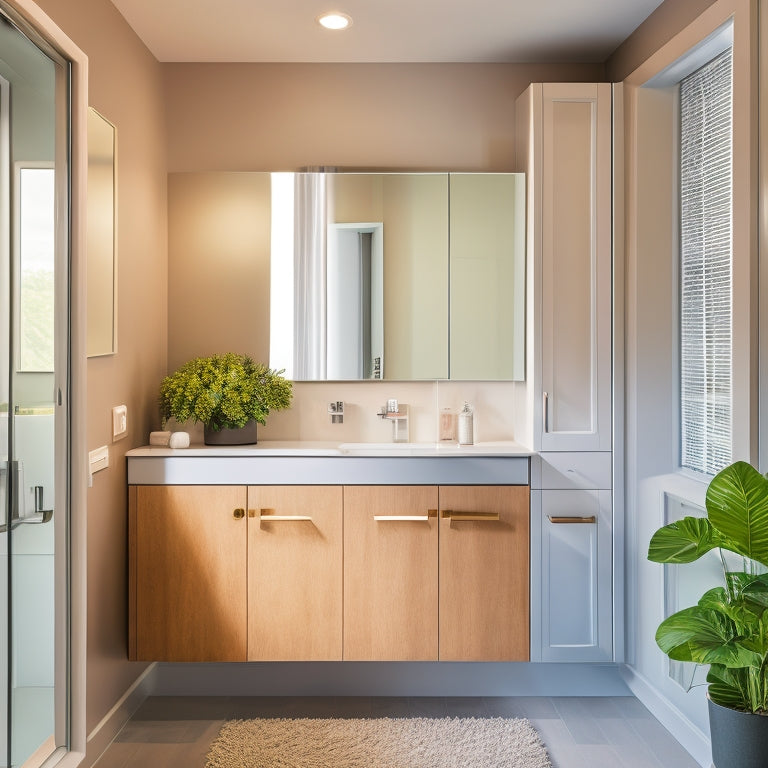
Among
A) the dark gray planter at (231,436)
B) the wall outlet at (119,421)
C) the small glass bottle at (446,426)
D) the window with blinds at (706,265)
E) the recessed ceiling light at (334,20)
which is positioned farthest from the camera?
the small glass bottle at (446,426)

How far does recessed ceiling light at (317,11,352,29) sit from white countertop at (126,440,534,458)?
1644mm

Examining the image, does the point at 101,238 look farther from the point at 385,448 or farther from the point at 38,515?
the point at 385,448

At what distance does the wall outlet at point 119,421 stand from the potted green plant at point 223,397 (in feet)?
0.73

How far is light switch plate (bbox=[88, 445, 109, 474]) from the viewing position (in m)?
2.49

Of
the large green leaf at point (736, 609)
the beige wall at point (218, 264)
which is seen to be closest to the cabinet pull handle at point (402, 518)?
the beige wall at point (218, 264)

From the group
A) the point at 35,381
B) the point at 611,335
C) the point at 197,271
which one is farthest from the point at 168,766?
the point at 611,335

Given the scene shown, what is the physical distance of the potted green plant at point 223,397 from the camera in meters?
2.97

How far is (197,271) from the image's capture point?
10.7ft

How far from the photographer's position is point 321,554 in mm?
2869

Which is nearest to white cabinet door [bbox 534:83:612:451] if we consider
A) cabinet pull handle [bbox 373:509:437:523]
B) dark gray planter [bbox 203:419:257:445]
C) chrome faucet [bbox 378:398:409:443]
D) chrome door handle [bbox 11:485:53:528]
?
cabinet pull handle [bbox 373:509:437:523]

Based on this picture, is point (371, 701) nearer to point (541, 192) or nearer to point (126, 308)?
point (126, 308)

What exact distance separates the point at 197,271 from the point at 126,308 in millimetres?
518

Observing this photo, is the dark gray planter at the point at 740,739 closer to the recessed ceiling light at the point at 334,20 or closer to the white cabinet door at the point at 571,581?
the white cabinet door at the point at 571,581

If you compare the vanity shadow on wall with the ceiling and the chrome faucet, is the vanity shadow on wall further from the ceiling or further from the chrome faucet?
the ceiling
